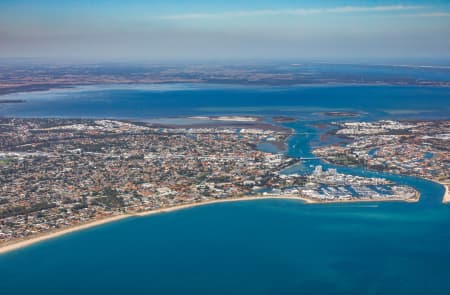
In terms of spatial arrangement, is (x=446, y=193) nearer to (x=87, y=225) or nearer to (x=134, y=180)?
(x=134, y=180)

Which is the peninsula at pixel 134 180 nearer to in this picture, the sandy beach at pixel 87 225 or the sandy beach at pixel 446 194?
the sandy beach at pixel 87 225

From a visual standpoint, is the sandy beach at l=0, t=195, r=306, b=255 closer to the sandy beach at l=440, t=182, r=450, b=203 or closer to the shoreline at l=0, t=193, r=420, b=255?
the shoreline at l=0, t=193, r=420, b=255

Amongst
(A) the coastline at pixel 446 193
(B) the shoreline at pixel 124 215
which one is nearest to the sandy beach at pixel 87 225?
(B) the shoreline at pixel 124 215

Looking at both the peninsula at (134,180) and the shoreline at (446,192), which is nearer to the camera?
the peninsula at (134,180)

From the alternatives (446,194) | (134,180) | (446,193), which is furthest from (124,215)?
(446,193)

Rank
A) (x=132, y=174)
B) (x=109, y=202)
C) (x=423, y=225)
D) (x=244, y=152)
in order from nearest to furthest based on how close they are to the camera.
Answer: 1. (x=423, y=225)
2. (x=109, y=202)
3. (x=132, y=174)
4. (x=244, y=152)

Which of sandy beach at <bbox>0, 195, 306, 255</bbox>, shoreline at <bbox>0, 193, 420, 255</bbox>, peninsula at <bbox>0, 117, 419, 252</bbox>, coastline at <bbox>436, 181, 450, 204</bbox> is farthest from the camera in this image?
coastline at <bbox>436, 181, 450, 204</bbox>

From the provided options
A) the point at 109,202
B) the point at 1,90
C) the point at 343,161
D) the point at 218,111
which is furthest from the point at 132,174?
the point at 1,90

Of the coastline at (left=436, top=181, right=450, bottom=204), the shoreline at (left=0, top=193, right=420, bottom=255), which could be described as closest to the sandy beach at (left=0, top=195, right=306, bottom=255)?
the shoreline at (left=0, top=193, right=420, bottom=255)

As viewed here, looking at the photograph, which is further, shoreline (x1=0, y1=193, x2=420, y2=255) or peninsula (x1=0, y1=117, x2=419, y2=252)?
peninsula (x1=0, y1=117, x2=419, y2=252)

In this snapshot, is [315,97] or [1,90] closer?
[315,97]

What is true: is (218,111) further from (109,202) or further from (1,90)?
(1,90)
